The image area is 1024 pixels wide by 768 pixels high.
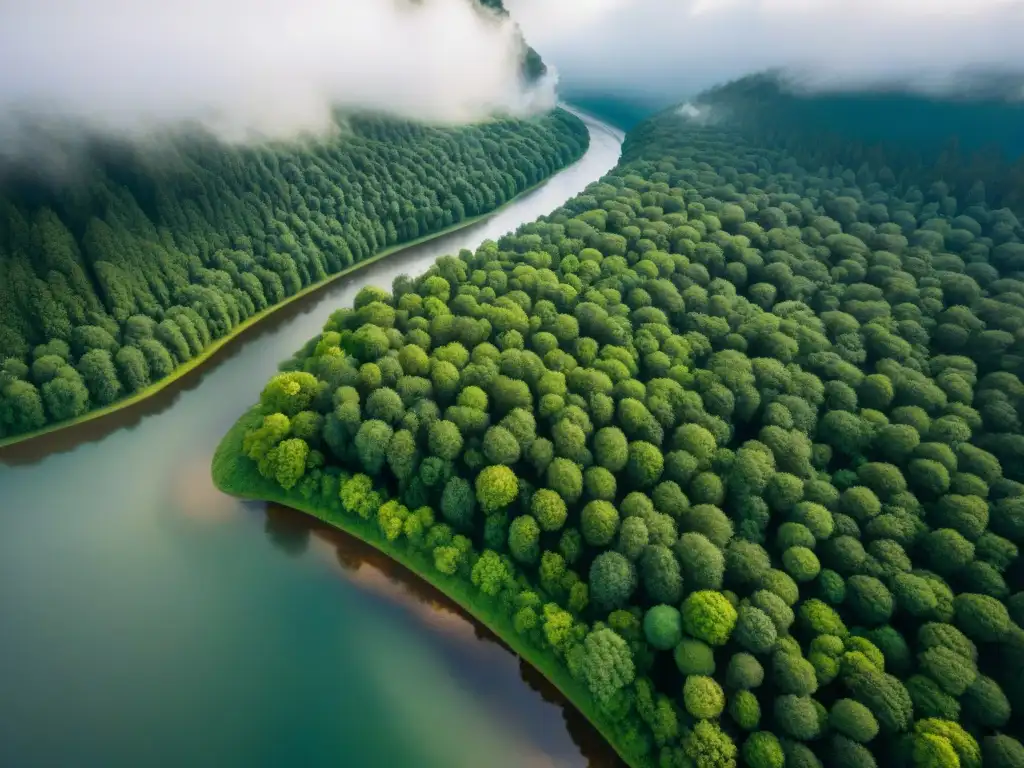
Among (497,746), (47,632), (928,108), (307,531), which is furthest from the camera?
(928,108)

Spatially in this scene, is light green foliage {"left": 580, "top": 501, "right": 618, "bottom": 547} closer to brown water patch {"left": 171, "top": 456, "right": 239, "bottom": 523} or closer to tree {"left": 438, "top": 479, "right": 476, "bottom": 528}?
tree {"left": 438, "top": 479, "right": 476, "bottom": 528}

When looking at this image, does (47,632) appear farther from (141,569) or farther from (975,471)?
(975,471)

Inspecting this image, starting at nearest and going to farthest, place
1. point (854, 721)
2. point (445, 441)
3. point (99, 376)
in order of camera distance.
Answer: point (854, 721), point (445, 441), point (99, 376)

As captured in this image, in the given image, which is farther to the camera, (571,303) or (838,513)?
(571,303)

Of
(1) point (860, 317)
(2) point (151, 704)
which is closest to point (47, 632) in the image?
(2) point (151, 704)

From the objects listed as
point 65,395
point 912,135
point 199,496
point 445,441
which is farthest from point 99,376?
point 912,135

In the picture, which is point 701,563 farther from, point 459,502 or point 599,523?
point 459,502
